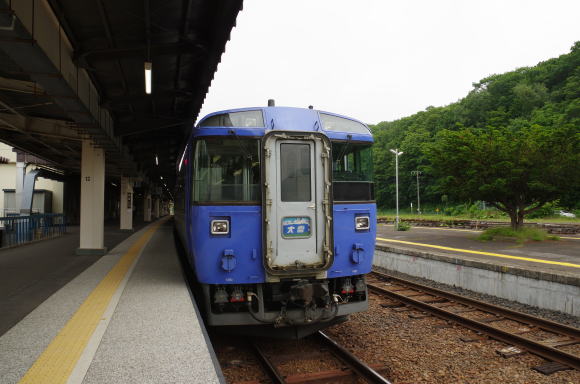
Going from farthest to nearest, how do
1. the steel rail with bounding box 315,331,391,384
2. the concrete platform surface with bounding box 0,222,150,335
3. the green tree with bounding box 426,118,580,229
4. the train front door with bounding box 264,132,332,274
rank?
the green tree with bounding box 426,118,580,229 < the concrete platform surface with bounding box 0,222,150,335 < the train front door with bounding box 264,132,332,274 < the steel rail with bounding box 315,331,391,384

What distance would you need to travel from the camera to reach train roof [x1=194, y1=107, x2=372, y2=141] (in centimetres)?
555

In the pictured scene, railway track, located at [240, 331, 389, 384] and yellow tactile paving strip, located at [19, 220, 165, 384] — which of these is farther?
railway track, located at [240, 331, 389, 384]

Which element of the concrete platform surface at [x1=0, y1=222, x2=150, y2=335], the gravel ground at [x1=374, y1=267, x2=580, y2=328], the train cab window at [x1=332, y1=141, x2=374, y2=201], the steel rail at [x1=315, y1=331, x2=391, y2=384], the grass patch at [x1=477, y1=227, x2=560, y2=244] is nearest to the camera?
the steel rail at [x1=315, y1=331, x2=391, y2=384]

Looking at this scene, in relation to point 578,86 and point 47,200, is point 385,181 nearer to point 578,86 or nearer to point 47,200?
point 578,86

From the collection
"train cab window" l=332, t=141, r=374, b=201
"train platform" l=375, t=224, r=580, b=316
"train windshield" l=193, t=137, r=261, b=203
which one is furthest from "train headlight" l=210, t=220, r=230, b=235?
"train platform" l=375, t=224, r=580, b=316

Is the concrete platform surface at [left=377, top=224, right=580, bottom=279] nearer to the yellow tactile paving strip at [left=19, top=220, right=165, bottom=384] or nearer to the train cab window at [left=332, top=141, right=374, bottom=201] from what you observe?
the train cab window at [left=332, top=141, right=374, bottom=201]

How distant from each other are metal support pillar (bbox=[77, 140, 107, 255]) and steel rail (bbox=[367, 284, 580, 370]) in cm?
966

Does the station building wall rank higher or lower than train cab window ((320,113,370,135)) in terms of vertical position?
higher

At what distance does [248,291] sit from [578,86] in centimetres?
5447

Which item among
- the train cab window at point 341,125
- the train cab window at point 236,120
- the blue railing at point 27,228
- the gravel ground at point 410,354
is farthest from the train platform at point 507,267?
the blue railing at point 27,228

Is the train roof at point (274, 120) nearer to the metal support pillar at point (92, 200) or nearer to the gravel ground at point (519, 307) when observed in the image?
the gravel ground at point (519, 307)

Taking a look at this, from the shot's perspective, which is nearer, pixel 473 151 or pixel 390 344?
pixel 390 344

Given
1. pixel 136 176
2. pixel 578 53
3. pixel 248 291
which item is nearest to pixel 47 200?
pixel 136 176

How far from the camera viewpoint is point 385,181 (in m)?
73.2
